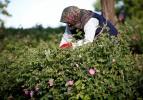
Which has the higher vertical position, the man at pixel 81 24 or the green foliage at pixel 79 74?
the man at pixel 81 24

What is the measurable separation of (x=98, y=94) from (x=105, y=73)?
0.40 meters

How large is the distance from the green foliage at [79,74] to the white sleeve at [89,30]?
0.39 meters

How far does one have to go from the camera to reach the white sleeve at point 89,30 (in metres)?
7.69

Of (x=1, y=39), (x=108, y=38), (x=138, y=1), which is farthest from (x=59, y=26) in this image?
(x=108, y=38)

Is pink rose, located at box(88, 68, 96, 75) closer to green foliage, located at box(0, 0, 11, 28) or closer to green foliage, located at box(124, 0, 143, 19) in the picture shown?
green foliage, located at box(0, 0, 11, 28)

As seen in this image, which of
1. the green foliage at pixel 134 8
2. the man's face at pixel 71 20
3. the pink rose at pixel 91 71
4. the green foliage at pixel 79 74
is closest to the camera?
the green foliage at pixel 79 74

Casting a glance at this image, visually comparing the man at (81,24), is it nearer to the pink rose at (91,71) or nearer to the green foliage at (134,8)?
the pink rose at (91,71)

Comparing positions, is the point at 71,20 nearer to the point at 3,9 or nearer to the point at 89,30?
the point at 89,30

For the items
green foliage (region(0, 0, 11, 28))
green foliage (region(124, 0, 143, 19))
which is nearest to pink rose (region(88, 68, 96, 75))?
green foliage (region(0, 0, 11, 28))

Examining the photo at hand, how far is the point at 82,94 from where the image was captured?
6.48 m

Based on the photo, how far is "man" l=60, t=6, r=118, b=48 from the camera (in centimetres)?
784

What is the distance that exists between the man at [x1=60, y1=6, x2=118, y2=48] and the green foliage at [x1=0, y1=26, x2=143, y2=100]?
464 mm

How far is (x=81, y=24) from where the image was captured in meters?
8.16

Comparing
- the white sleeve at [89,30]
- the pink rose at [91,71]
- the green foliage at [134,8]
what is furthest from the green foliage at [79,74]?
the green foliage at [134,8]
